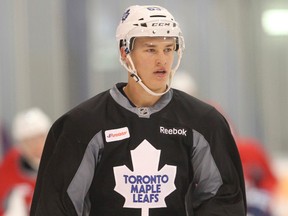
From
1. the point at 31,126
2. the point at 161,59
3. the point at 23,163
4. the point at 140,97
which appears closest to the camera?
the point at 161,59

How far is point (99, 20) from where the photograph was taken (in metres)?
6.34

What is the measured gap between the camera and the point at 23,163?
4965 mm

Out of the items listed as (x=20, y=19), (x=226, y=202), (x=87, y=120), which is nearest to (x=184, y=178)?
(x=226, y=202)

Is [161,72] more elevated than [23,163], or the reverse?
[161,72]

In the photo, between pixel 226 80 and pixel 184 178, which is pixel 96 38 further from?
pixel 184 178

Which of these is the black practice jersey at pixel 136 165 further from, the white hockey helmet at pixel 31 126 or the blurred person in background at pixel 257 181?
the white hockey helmet at pixel 31 126

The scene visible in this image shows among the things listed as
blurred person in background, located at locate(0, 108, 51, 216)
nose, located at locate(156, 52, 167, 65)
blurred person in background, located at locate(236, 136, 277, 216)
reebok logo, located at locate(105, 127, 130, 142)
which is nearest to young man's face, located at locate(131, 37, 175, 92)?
nose, located at locate(156, 52, 167, 65)

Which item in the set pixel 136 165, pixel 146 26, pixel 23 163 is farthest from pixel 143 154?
pixel 23 163

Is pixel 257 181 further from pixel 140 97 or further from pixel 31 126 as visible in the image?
pixel 140 97

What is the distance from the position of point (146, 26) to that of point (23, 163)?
2.30 metres

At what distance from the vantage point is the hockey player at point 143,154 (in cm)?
282

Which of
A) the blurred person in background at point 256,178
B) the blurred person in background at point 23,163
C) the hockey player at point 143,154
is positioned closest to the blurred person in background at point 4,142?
the blurred person in background at point 23,163

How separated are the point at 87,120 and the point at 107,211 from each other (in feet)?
0.95

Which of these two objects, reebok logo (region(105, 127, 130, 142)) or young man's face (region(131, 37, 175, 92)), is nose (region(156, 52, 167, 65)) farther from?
reebok logo (region(105, 127, 130, 142))
